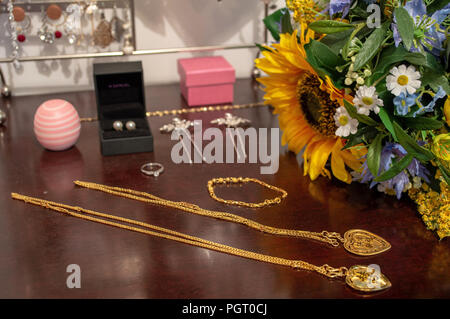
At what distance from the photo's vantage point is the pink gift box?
4.80 ft

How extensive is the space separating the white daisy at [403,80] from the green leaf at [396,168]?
0.11 metres

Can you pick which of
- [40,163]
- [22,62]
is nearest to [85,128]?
[40,163]

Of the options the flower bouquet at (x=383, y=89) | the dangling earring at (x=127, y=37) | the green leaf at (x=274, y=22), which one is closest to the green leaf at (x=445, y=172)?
the flower bouquet at (x=383, y=89)

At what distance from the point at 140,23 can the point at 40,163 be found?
571 mm

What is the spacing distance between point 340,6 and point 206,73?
1.76 feet

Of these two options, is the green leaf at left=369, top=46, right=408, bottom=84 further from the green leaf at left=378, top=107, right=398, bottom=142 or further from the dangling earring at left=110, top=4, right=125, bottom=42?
the dangling earring at left=110, top=4, right=125, bottom=42

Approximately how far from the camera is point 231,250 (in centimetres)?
91

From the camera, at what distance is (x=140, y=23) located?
158cm

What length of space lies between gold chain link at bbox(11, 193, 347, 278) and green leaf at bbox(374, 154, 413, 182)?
18 cm

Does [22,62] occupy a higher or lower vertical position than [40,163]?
higher

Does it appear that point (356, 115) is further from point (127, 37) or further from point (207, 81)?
point (127, 37)

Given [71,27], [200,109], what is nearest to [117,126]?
[200,109]

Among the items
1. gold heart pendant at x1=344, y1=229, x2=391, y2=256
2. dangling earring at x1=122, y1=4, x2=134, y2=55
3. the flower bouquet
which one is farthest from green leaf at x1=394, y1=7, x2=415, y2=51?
dangling earring at x1=122, y1=4, x2=134, y2=55
